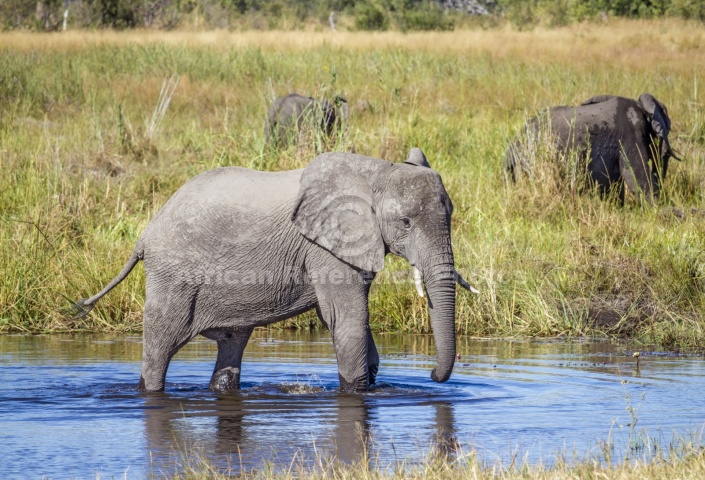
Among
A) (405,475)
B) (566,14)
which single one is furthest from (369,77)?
(566,14)

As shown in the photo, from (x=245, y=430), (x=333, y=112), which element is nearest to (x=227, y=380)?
(x=245, y=430)

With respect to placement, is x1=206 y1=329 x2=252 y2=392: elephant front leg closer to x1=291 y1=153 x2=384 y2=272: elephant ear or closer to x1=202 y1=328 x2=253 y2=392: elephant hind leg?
x1=202 y1=328 x2=253 y2=392: elephant hind leg

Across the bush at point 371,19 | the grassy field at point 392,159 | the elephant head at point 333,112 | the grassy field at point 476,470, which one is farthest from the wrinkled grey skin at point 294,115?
→ the bush at point 371,19

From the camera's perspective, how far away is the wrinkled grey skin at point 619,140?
12641 millimetres

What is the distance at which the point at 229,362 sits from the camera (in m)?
7.08

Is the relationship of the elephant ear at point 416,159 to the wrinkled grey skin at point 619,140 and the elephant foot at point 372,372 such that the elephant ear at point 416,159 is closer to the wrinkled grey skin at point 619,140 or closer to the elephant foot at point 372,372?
the elephant foot at point 372,372

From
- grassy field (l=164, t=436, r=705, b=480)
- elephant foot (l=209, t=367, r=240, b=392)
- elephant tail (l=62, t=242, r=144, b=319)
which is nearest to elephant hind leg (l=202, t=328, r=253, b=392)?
elephant foot (l=209, t=367, r=240, b=392)

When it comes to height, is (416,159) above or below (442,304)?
above

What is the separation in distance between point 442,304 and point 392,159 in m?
6.92

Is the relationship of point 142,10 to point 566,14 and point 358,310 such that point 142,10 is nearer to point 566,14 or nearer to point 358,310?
point 566,14

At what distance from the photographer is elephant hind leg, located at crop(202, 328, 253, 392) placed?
7051 mm

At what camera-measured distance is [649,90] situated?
1695cm

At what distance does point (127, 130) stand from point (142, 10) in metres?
24.0

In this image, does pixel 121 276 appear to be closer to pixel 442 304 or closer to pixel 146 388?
pixel 146 388
